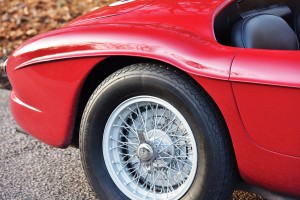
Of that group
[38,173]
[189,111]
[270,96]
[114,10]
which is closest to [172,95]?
[189,111]

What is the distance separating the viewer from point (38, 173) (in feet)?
11.1

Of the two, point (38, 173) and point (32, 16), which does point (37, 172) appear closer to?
point (38, 173)

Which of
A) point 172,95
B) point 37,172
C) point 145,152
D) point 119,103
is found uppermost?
point 172,95

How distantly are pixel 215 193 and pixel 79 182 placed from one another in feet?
3.52

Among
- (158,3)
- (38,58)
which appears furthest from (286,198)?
(38,58)

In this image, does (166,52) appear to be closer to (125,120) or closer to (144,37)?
(144,37)

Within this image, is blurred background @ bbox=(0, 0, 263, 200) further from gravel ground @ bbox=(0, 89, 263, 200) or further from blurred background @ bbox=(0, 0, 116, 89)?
gravel ground @ bbox=(0, 89, 263, 200)

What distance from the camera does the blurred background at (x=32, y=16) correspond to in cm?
597

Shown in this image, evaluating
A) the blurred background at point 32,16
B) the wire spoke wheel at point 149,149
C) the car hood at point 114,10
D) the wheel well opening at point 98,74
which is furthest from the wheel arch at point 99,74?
the blurred background at point 32,16

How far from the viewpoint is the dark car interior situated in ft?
8.57

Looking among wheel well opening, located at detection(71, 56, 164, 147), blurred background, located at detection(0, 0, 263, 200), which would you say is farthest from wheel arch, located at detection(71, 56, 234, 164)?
blurred background, located at detection(0, 0, 263, 200)

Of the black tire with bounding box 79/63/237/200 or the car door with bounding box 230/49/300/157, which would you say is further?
the black tire with bounding box 79/63/237/200

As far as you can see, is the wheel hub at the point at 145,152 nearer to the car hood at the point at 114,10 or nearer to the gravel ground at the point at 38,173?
the gravel ground at the point at 38,173

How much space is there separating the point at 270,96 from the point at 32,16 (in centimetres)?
464
